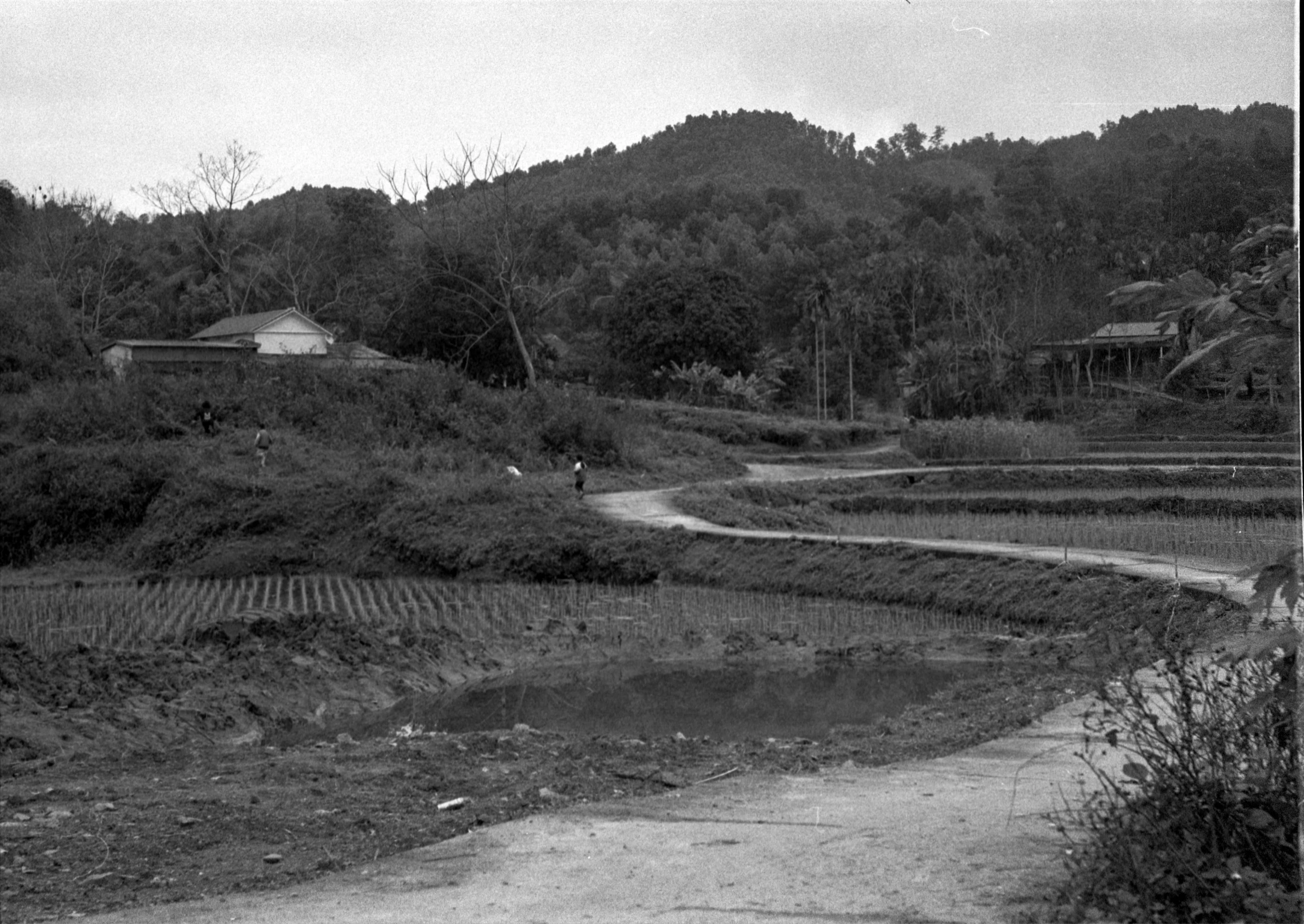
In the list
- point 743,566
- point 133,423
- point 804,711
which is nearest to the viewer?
point 804,711

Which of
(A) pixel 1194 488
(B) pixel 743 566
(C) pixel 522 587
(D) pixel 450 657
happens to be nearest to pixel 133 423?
(C) pixel 522 587

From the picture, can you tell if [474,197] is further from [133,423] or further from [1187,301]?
[1187,301]

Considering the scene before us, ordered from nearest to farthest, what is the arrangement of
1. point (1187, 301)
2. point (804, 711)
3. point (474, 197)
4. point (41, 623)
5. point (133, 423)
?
point (1187, 301)
point (804, 711)
point (41, 623)
point (133, 423)
point (474, 197)

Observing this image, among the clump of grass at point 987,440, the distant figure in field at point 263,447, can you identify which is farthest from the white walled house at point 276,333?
the clump of grass at point 987,440

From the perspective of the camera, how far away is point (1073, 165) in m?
4.10

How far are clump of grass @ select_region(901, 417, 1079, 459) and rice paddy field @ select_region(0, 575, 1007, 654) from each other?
2259 mm

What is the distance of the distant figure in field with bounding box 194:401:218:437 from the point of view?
27.5 metres

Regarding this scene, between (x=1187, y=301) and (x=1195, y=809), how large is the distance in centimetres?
128

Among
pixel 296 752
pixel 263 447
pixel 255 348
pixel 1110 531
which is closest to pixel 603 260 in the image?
pixel 255 348

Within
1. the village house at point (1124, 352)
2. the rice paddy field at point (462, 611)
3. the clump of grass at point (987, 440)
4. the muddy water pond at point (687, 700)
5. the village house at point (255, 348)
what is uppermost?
the village house at point (255, 348)

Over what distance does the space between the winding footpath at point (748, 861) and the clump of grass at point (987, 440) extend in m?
3.91

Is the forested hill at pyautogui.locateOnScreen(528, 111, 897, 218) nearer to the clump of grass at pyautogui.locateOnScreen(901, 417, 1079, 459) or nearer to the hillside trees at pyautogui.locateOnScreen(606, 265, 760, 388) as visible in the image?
the clump of grass at pyautogui.locateOnScreen(901, 417, 1079, 459)

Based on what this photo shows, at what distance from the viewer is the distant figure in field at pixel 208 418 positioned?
2755 centimetres

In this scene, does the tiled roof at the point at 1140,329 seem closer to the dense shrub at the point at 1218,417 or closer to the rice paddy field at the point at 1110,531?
the dense shrub at the point at 1218,417
